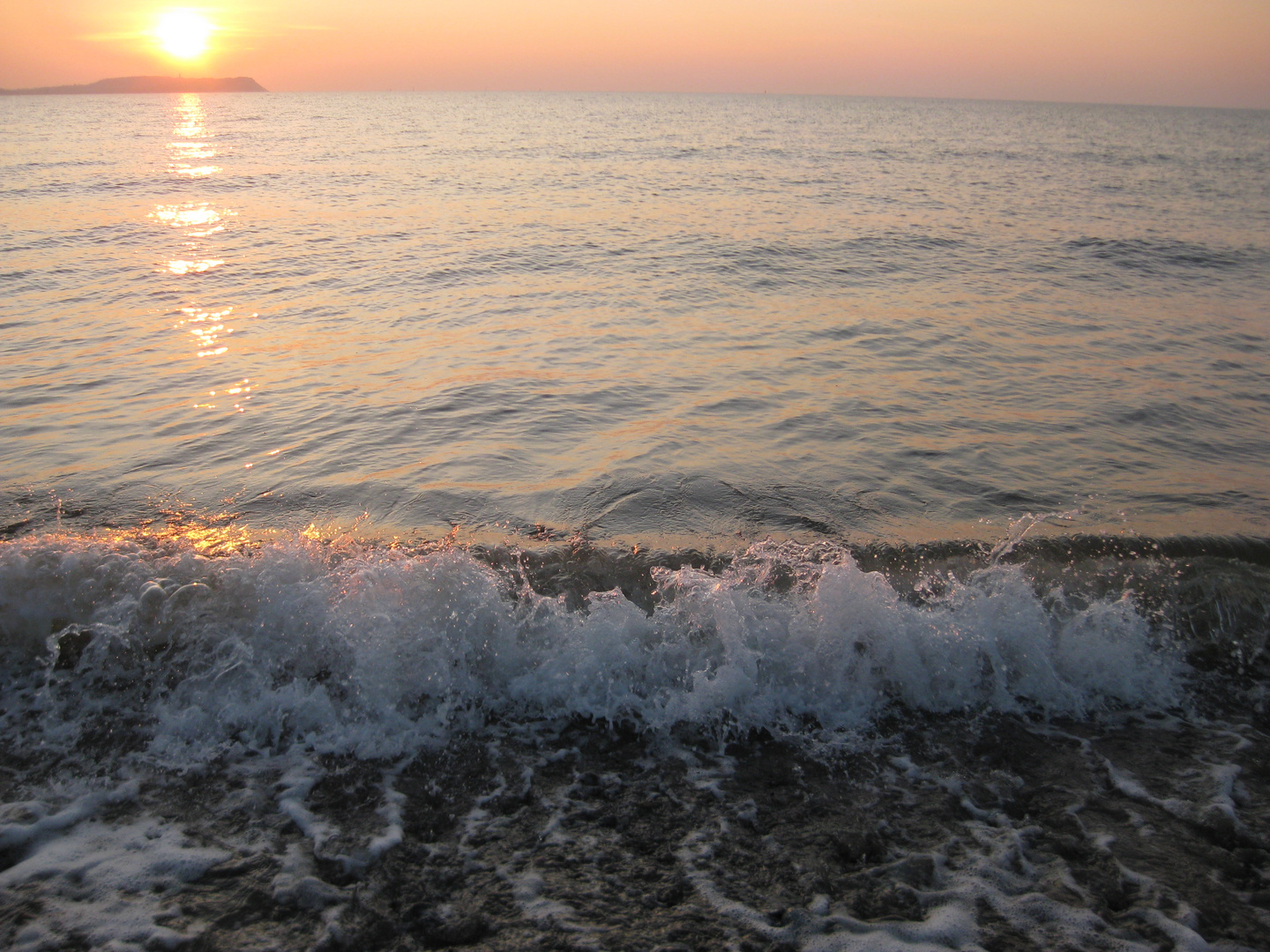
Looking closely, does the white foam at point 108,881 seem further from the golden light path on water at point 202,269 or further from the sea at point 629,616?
the golden light path on water at point 202,269

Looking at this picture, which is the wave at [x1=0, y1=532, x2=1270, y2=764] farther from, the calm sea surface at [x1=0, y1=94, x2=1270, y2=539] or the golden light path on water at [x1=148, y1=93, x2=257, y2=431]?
the golden light path on water at [x1=148, y1=93, x2=257, y2=431]

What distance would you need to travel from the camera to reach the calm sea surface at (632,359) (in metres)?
6.91

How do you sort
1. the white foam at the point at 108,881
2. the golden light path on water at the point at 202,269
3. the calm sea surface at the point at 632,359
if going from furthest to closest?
the golden light path on water at the point at 202,269, the calm sea surface at the point at 632,359, the white foam at the point at 108,881

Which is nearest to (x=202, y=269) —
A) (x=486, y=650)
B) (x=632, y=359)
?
(x=632, y=359)

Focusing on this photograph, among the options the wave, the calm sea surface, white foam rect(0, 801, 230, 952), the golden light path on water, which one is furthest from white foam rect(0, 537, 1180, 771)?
the golden light path on water

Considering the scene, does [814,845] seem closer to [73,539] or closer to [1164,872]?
[1164,872]

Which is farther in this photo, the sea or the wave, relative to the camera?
the wave

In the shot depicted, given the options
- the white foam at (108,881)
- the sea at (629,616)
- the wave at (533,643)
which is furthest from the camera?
the wave at (533,643)

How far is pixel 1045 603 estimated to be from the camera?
5422mm

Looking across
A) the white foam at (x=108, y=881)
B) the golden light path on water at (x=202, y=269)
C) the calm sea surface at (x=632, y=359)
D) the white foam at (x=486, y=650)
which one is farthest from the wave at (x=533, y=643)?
the golden light path on water at (x=202, y=269)

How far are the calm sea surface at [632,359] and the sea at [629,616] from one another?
0.07 metres

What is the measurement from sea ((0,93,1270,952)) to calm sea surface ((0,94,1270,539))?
0.24 feet

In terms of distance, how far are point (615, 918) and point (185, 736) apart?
267 centimetres

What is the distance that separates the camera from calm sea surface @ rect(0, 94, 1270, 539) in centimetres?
691
